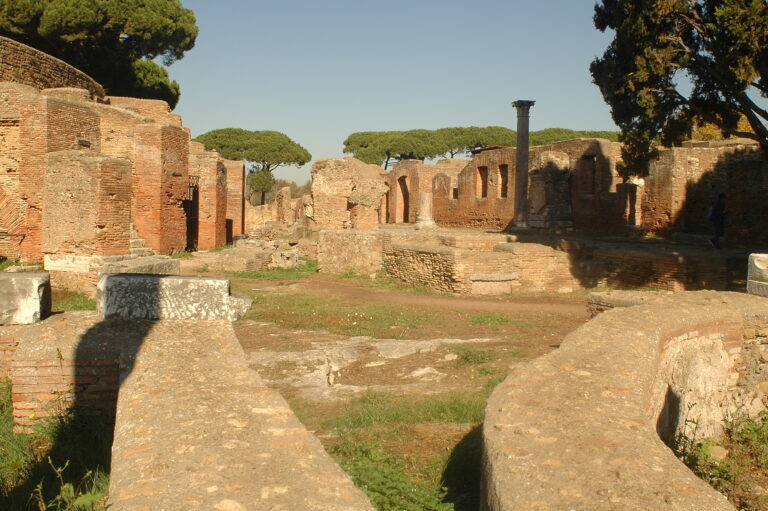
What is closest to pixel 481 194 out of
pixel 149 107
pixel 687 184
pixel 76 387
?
pixel 687 184

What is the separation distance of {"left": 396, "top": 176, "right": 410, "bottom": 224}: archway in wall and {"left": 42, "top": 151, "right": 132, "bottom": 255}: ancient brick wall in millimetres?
23579

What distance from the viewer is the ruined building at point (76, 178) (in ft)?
37.5

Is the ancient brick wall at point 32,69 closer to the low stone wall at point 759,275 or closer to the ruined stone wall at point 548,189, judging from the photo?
the ruined stone wall at point 548,189

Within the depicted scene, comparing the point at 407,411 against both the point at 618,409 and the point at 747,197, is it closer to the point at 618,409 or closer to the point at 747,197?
the point at 618,409

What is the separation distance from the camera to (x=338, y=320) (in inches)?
384

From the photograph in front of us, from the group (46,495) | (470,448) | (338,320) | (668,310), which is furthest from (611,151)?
(46,495)

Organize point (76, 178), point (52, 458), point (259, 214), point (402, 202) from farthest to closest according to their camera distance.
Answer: point (259, 214) → point (402, 202) → point (76, 178) → point (52, 458)

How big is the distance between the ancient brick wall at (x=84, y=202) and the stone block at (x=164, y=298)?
247 inches

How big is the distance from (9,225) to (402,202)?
23.2 metres

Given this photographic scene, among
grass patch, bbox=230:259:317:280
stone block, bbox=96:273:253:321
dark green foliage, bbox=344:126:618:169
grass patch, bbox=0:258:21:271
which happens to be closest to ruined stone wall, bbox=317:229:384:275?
grass patch, bbox=230:259:317:280

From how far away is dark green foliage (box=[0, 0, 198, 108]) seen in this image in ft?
92.4

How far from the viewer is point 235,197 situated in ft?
87.8

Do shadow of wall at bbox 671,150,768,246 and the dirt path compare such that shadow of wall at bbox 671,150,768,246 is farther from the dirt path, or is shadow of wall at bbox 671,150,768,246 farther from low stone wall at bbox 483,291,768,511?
low stone wall at bbox 483,291,768,511

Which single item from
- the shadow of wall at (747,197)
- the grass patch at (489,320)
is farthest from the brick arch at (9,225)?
the shadow of wall at (747,197)
